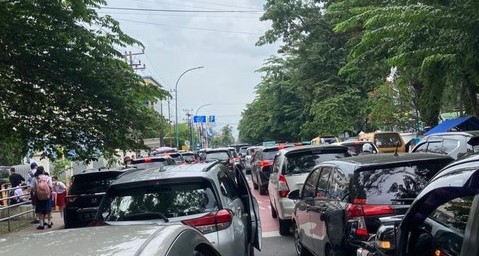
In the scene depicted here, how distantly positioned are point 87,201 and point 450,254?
10.5 metres

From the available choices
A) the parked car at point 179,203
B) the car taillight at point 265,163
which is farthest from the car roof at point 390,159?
the car taillight at point 265,163

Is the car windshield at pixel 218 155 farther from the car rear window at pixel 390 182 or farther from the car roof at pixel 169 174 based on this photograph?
the car rear window at pixel 390 182

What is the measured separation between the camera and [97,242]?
9.36ft

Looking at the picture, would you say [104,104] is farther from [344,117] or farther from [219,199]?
[344,117]

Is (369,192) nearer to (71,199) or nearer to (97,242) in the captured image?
(97,242)

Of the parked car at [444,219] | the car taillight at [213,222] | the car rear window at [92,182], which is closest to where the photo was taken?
the parked car at [444,219]

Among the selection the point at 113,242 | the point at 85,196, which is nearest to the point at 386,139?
Answer: the point at 85,196

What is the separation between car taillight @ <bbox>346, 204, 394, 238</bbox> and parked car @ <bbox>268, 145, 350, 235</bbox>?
4718mm

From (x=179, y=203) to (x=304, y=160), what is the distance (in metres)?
5.60

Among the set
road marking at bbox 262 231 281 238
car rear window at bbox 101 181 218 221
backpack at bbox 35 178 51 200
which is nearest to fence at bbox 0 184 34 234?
backpack at bbox 35 178 51 200

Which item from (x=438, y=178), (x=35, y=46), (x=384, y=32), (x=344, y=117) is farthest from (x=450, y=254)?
(x=344, y=117)

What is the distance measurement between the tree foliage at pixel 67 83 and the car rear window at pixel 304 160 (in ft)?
15.4

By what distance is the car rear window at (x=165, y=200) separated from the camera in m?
5.83

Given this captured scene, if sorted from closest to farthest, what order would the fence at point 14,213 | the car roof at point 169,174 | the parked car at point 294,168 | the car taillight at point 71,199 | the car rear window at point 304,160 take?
1. the car roof at point 169,174
2. the parked car at point 294,168
3. the car rear window at point 304,160
4. the car taillight at point 71,199
5. the fence at point 14,213
